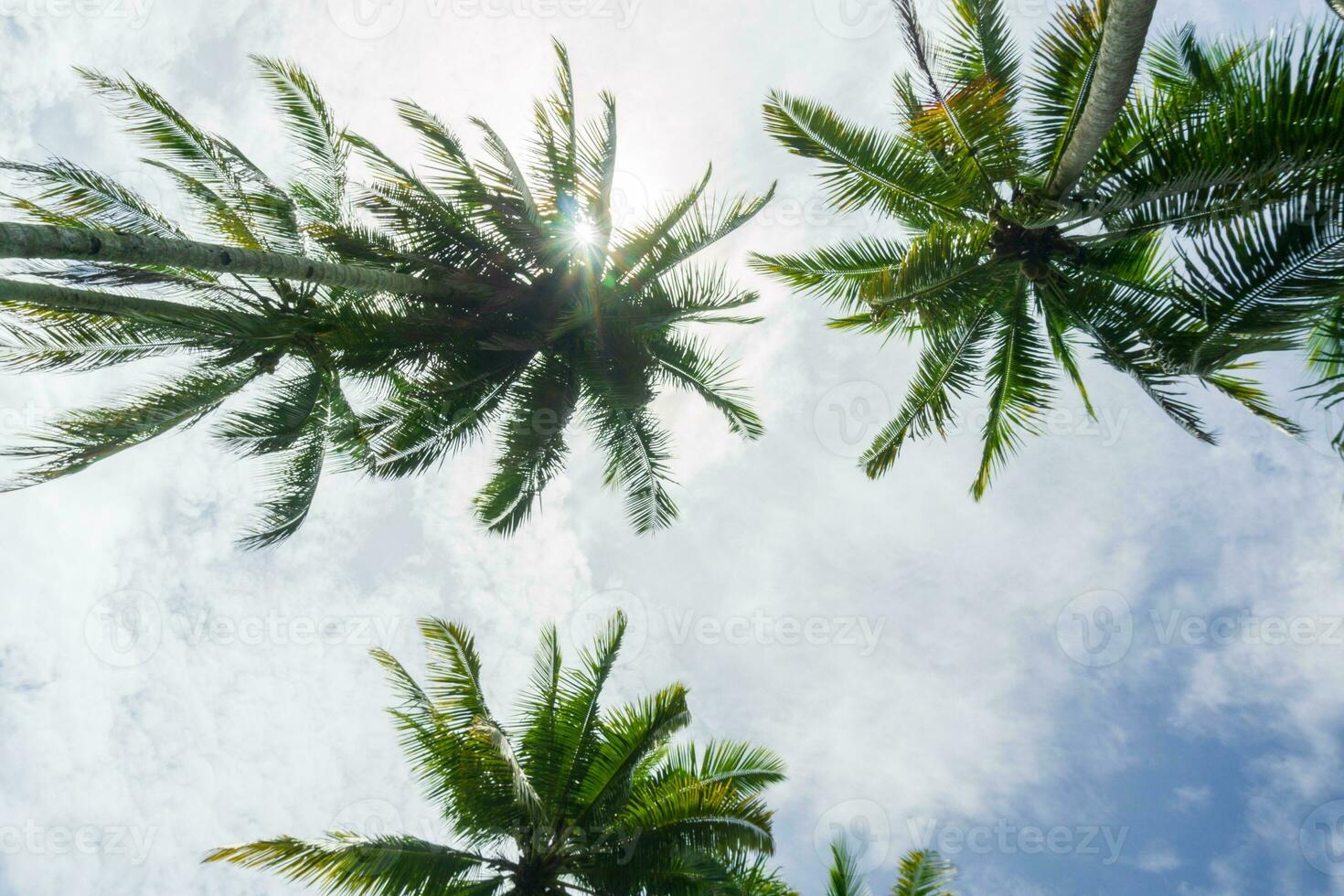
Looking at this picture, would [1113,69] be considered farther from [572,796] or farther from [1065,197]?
[572,796]

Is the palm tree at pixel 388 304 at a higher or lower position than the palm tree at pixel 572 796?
higher

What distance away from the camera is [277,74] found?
917 centimetres

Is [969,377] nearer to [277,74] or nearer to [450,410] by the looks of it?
[450,410]

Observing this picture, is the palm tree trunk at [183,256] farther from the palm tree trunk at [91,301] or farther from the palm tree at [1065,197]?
the palm tree at [1065,197]

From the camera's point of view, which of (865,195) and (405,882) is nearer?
(405,882)

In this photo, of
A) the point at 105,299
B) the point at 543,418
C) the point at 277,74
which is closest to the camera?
the point at 105,299

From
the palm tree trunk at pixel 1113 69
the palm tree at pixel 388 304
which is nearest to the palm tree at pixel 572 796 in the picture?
the palm tree at pixel 388 304

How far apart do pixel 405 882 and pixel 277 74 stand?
9613mm

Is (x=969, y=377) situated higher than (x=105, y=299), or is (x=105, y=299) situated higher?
(x=969, y=377)

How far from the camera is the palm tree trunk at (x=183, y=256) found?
243 inches

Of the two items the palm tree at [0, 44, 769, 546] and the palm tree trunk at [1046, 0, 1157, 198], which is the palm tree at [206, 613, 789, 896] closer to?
the palm tree at [0, 44, 769, 546]

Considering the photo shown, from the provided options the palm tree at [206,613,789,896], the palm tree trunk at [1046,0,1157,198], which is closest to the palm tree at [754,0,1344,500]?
the palm tree trunk at [1046,0,1157,198]

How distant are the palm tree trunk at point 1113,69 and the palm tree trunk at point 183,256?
24.1 ft

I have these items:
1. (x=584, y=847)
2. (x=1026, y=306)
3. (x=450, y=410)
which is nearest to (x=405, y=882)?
(x=584, y=847)
